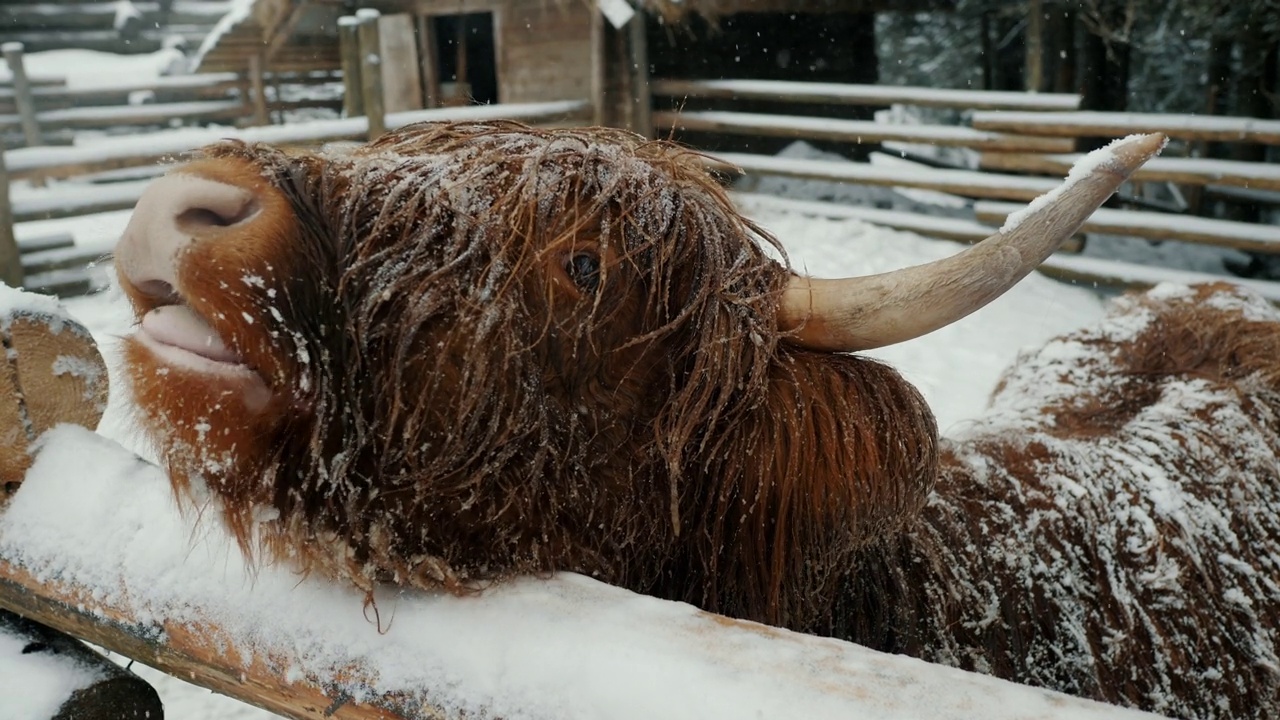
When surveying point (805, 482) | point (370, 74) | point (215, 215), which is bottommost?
point (805, 482)

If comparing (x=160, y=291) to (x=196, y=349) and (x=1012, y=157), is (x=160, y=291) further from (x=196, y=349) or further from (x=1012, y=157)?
(x=1012, y=157)

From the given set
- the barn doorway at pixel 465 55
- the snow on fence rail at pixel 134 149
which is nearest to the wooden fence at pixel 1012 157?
the snow on fence rail at pixel 134 149

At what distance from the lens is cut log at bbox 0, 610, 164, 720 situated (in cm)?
175

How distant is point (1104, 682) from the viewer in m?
1.84

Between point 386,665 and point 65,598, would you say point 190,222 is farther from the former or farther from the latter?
point 65,598

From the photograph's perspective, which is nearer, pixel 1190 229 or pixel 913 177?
pixel 1190 229

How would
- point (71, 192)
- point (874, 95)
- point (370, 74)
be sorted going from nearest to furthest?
point (71, 192) → point (370, 74) → point (874, 95)

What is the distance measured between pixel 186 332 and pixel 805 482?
0.94m

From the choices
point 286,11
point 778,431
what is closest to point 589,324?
point 778,431

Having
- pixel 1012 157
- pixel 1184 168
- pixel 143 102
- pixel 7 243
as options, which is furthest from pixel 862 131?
pixel 143 102

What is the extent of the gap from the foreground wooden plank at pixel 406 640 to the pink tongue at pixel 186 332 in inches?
15.3

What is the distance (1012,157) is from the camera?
9.30 meters

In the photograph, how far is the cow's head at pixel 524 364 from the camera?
4.03ft

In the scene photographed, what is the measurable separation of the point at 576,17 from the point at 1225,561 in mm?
10583
